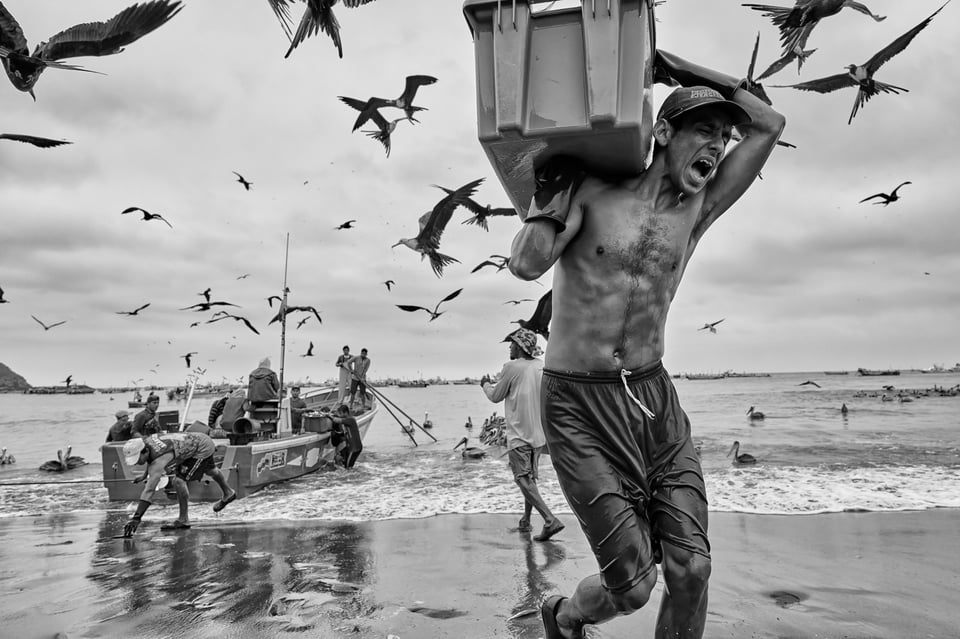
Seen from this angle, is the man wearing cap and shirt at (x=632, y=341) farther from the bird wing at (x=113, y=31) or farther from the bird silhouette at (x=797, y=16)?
the bird wing at (x=113, y=31)

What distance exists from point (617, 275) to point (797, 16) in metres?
3.08

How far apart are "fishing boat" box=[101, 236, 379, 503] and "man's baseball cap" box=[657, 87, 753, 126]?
8902 mm

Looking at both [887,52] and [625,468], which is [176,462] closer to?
[625,468]

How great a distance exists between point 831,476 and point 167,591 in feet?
31.9

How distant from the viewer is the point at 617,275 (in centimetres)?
237

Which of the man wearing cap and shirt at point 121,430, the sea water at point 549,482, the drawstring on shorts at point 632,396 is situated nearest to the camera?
the drawstring on shorts at point 632,396

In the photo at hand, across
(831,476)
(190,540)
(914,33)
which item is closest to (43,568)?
(190,540)

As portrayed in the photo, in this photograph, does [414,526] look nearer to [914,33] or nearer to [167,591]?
[167,591]

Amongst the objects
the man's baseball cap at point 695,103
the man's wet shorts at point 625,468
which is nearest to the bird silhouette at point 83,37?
the man's baseball cap at point 695,103

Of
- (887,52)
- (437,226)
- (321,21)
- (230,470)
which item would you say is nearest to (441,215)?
(437,226)

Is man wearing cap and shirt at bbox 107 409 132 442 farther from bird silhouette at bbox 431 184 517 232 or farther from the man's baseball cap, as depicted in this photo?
the man's baseball cap

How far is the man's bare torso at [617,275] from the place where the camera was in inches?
93.5

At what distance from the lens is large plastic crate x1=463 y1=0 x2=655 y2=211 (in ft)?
6.83

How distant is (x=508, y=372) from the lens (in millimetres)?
6289
